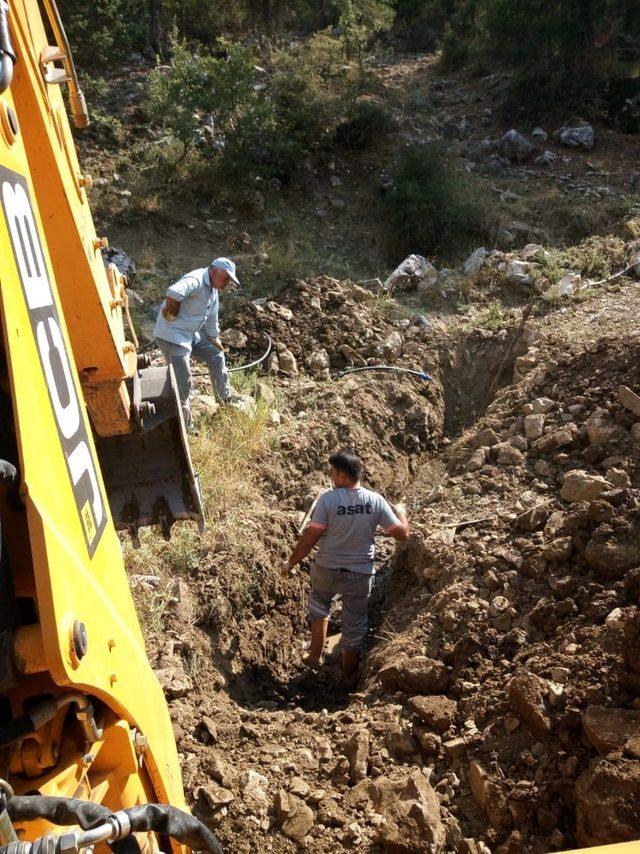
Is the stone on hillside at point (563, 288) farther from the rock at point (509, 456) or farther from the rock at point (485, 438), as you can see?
the rock at point (509, 456)

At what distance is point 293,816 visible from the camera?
3.54 metres

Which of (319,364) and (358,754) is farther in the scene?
(319,364)

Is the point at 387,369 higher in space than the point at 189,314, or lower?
lower

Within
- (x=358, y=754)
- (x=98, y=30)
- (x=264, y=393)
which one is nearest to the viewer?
(x=358, y=754)

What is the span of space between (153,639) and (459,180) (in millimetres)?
10421

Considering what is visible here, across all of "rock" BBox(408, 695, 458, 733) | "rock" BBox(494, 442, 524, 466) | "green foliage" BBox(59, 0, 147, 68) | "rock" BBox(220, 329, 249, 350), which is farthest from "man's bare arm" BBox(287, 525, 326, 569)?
"green foliage" BBox(59, 0, 147, 68)

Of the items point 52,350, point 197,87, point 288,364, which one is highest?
point 52,350

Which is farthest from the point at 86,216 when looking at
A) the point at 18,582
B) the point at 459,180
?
the point at 459,180

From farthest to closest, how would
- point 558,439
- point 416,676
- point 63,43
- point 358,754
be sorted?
point 558,439, point 416,676, point 358,754, point 63,43

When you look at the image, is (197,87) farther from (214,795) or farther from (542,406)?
(214,795)

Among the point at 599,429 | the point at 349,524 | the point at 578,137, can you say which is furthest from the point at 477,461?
the point at 578,137

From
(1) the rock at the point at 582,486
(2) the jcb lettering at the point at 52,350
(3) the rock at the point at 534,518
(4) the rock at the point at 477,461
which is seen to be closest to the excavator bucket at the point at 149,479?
(2) the jcb lettering at the point at 52,350

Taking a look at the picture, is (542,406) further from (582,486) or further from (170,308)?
(170,308)

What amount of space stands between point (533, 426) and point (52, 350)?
4.81 m
